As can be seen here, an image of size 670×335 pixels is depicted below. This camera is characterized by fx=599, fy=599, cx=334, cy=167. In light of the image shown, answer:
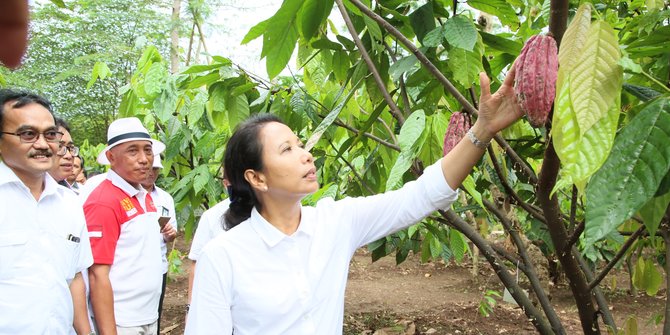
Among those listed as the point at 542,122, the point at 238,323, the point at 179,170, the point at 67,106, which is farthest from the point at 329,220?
the point at 67,106

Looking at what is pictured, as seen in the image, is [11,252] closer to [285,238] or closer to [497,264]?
[285,238]

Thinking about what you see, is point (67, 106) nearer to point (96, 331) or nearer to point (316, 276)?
point (96, 331)

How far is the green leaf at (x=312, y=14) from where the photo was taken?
1133mm

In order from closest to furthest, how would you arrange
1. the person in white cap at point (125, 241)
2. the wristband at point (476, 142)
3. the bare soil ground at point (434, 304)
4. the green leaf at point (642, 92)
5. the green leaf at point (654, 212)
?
1. the green leaf at point (654, 212)
2. the green leaf at point (642, 92)
3. the wristband at point (476, 142)
4. the person in white cap at point (125, 241)
5. the bare soil ground at point (434, 304)

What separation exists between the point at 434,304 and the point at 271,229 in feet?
12.3

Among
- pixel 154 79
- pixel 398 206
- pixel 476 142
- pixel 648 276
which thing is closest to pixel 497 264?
pixel 398 206

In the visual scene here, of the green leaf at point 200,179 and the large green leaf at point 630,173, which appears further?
the green leaf at point 200,179

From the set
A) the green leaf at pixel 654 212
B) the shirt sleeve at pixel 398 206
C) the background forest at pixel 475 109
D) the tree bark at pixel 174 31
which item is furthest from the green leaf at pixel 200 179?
the tree bark at pixel 174 31

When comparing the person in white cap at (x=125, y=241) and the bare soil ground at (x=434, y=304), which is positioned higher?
the person in white cap at (x=125, y=241)

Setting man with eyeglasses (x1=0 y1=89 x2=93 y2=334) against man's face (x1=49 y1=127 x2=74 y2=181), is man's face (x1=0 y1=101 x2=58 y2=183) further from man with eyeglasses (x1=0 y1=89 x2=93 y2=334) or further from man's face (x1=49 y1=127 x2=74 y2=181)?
man's face (x1=49 y1=127 x2=74 y2=181)

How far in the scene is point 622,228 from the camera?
1.75m

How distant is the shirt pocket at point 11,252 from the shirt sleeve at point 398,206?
83 cm

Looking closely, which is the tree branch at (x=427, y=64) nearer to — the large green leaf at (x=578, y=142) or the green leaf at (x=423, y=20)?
the green leaf at (x=423, y=20)

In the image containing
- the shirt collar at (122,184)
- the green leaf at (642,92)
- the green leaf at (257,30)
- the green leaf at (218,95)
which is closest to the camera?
the green leaf at (642,92)
